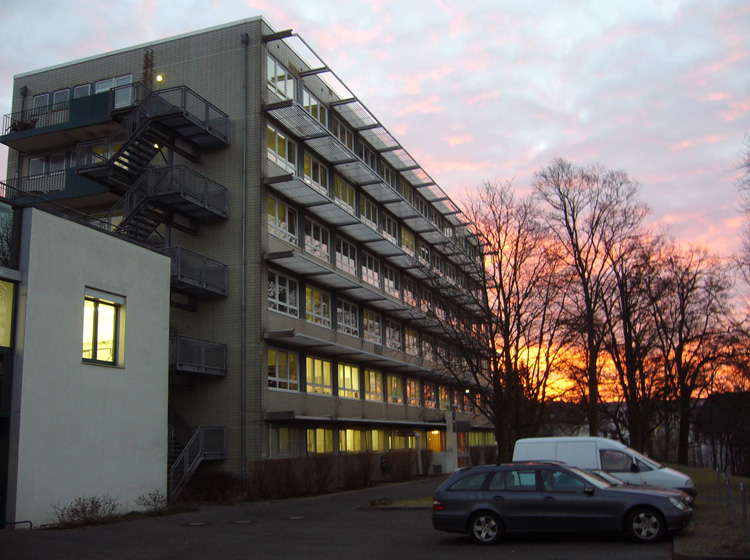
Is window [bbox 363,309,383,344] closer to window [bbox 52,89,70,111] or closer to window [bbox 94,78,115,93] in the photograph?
window [bbox 94,78,115,93]

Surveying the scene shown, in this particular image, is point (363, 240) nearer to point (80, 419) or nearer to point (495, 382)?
point (495, 382)

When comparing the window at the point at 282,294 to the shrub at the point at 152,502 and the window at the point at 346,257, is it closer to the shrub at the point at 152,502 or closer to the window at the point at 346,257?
the window at the point at 346,257

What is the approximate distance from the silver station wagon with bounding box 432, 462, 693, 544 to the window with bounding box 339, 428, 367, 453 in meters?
23.2

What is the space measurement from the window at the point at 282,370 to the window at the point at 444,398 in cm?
2091

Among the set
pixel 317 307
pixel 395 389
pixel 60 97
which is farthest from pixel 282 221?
pixel 395 389

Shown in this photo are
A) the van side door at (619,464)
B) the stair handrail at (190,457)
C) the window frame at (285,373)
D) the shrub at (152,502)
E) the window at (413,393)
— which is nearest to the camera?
the van side door at (619,464)

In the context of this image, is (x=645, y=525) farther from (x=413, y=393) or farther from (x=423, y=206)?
(x=423, y=206)

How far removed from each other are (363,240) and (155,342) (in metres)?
18.7

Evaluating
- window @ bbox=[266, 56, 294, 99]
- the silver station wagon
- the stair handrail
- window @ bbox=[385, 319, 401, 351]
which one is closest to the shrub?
the stair handrail

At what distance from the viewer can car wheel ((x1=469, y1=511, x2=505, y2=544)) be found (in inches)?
549

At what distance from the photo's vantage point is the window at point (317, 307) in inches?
1382

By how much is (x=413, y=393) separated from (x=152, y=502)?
2784cm

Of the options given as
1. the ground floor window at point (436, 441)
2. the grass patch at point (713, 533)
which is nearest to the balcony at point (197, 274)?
the grass patch at point (713, 533)

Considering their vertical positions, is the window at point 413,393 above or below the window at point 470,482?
above
